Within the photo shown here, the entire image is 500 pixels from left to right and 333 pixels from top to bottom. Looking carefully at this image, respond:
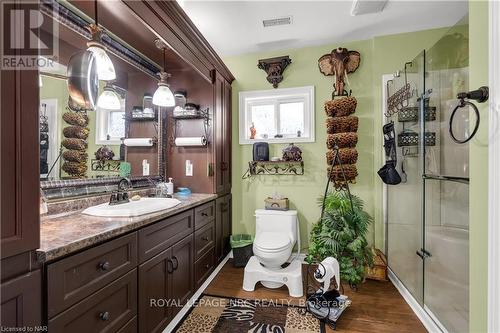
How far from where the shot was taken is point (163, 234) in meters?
1.63

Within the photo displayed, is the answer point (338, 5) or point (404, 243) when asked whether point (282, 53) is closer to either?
point (338, 5)

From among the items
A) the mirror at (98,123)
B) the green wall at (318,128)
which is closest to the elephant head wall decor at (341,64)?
the green wall at (318,128)

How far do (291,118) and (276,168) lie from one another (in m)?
0.68

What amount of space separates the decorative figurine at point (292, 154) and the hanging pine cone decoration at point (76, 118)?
77.8 inches

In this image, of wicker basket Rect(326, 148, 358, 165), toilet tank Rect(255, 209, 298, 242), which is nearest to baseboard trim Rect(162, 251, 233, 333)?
toilet tank Rect(255, 209, 298, 242)

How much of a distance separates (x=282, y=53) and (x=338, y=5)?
931 millimetres

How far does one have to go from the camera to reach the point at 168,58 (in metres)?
2.47

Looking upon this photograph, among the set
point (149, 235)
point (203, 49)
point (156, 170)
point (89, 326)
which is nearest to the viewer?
point (89, 326)

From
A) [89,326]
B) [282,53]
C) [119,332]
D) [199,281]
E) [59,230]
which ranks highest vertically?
[282,53]

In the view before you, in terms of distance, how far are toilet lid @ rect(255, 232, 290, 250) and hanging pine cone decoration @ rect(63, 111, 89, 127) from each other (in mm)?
1785

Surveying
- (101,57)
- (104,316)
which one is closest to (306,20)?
(101,57)

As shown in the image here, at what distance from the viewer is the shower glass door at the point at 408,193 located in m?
2.13

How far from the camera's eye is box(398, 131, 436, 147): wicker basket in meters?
2.01

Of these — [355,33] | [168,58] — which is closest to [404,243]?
[355,33]
